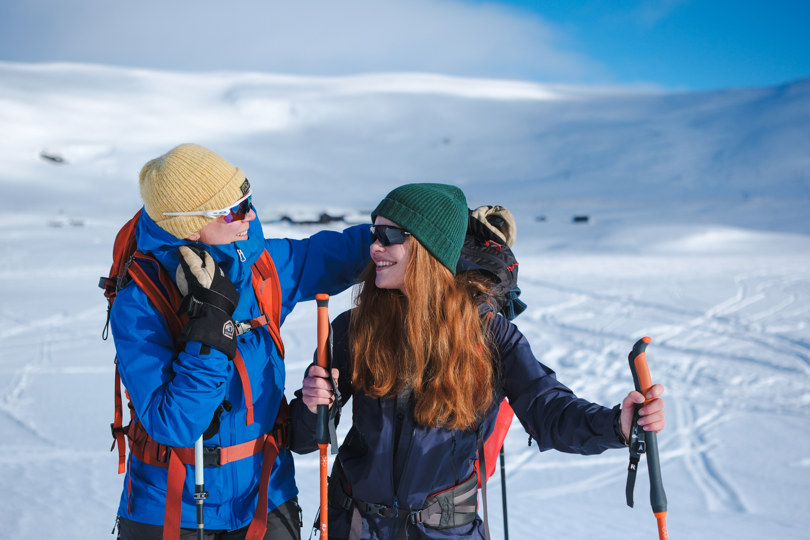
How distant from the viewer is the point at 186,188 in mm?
1857

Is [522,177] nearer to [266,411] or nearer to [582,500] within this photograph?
[582,500]

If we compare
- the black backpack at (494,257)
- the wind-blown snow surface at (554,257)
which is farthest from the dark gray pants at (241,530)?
the wind-blown snow surface at (554,257)

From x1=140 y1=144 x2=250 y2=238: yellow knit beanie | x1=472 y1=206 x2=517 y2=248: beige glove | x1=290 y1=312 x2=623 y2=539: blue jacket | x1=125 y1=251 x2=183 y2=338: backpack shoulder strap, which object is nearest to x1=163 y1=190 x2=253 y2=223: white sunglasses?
x1=140 y1=144 x2=250 y2=238: yellow knit beanie

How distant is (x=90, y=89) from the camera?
42.6 meters

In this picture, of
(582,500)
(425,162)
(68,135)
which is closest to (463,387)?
(582,500)

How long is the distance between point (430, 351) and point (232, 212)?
714 mm

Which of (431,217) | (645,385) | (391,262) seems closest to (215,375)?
(391,262)

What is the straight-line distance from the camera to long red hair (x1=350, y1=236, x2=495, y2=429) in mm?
1859

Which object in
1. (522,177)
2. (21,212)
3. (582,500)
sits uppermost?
(522,177)

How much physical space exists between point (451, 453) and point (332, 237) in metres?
0.91

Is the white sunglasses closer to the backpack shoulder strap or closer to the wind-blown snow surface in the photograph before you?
the backpack shoulder strap

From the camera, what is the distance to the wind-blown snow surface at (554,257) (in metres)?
4.21

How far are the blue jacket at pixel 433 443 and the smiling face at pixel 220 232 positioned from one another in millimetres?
596

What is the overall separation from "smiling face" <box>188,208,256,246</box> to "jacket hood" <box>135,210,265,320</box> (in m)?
0.02
